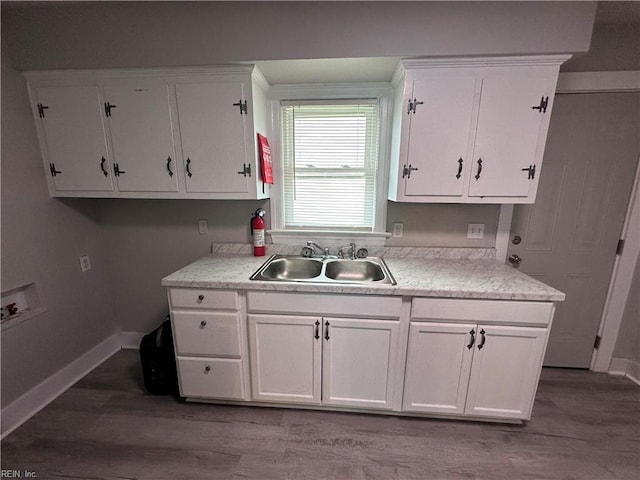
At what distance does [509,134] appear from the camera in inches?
60.9

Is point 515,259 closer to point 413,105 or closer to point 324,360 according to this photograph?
point 413,105

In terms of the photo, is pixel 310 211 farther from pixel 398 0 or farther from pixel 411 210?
pixel 398 0

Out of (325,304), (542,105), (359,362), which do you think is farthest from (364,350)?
(542,105)

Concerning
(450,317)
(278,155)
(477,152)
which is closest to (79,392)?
(278,155)

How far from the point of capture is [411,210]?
2.02m

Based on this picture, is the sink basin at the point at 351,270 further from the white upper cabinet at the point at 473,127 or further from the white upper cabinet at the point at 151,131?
the white upper cabinet at the point at 151,131

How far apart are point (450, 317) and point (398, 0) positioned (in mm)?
1773

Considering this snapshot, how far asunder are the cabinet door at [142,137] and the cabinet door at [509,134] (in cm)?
197

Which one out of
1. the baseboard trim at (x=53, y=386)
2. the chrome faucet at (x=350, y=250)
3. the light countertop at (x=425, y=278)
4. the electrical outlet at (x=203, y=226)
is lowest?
the baseboard trim at (x=53, y=386)

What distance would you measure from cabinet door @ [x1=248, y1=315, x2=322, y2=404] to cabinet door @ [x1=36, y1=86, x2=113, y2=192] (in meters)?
1.48

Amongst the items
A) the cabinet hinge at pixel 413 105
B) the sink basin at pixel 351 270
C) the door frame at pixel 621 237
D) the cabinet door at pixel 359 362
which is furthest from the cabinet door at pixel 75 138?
the door frame at pixel 621 237

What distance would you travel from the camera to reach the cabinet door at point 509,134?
1.49 m

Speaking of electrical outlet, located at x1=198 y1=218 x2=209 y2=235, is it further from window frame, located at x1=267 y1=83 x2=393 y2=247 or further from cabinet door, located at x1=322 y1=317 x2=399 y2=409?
cabinet door, located at x1=322 y1=317 x2=399 y2=409

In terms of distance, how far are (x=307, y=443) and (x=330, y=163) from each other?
1.88m
